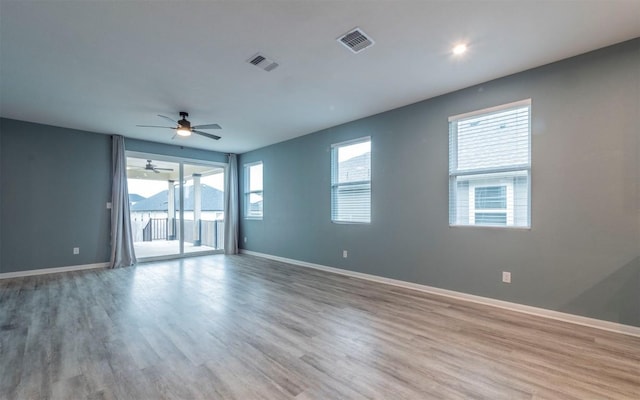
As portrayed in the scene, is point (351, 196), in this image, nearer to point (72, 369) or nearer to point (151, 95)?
point (151, 95)

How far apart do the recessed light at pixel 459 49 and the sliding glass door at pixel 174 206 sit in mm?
6336

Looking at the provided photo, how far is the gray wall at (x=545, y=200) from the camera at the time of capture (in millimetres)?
2666

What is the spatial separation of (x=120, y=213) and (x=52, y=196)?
111 centimetres

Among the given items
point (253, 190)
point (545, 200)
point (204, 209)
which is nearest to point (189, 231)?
point (204, 209)

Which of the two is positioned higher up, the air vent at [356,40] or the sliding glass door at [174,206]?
the air vent at [356,40]

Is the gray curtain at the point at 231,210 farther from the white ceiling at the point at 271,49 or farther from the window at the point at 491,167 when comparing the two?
the window at the point at 491,167

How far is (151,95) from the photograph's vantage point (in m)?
3.80

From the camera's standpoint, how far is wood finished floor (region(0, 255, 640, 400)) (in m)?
1.83

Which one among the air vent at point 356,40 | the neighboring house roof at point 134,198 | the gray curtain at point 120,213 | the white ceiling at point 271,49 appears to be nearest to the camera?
the white ceiling at point 271,49

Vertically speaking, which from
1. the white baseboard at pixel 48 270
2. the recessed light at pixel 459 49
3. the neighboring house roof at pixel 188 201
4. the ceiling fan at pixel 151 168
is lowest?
the white baseboard at pixel 48 270

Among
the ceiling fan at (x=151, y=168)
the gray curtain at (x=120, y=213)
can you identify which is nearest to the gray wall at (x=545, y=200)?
the gray curtain at (x=120, y=213)

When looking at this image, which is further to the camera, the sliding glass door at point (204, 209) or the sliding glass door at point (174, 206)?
the sliding glass door at point (204, 209)

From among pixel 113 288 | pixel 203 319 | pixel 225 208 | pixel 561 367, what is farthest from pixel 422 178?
pixel 225 208

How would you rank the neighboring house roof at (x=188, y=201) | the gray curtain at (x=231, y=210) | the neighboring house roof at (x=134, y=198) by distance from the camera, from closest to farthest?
the neighboring house roof at (x=134, y=198)
the neighboring house roof at (x=188, y=201)
the gray curtain at (x=231, y=210)
